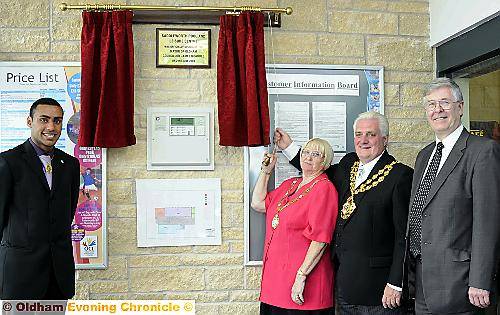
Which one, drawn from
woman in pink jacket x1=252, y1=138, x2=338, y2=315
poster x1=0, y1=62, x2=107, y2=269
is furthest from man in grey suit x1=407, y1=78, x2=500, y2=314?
poster x1=0, y1=62, x2=107, y2=269

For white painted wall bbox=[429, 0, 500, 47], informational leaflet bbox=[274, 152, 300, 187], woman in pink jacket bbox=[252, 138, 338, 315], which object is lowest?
woman in pink jacket bbox=[252, 138, 338, 315]

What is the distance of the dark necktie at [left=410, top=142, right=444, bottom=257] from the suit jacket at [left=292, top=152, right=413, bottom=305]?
0.10 metres

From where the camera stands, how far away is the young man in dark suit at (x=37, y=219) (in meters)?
3.06

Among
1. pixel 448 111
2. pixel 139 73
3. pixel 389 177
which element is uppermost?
pixel 139 73

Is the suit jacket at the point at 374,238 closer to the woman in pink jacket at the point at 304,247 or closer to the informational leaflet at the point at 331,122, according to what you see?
the woman in pink jacket at the point at 304,247

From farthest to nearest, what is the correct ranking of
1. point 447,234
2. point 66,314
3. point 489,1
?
point 66,314 → point 489,1 → point 447,234

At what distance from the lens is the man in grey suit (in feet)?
8.46

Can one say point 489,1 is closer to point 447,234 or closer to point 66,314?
point 447,234

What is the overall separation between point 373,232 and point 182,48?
1.48 meters

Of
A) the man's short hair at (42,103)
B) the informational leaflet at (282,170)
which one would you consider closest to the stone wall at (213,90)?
the informational leaflet at (282,170)

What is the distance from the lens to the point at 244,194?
146 inches

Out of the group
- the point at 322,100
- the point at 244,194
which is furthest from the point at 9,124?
the point at 322,100

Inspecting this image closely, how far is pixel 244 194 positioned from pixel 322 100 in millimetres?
700

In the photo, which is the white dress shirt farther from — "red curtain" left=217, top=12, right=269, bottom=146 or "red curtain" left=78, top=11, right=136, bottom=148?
"red curtain" left=78, top=11, right=136, bottom=148
